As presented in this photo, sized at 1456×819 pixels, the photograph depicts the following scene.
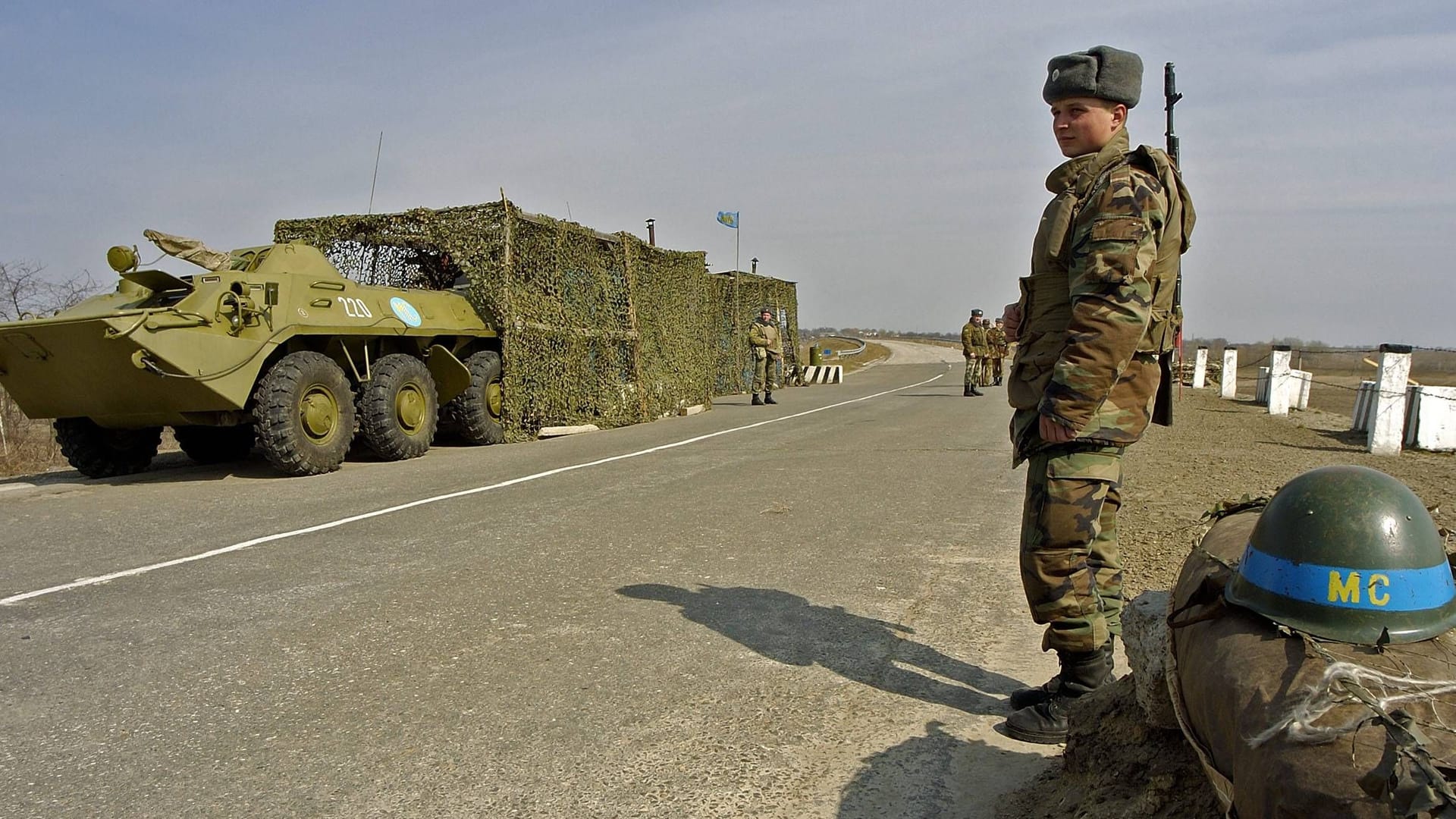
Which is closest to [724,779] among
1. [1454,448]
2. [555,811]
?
[555,811]

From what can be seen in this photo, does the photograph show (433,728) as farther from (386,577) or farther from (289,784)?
(386,577)

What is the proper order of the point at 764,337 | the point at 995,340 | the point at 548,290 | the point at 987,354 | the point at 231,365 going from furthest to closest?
the point at 995,340 < the point at 987,354 < the point at 764,337 < the point at 548,290 < the point at 231,365

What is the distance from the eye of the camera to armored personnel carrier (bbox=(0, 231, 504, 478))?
7996mm

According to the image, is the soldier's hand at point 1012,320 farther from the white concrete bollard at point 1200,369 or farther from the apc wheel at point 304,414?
the white concrete bollard at point 1200,369

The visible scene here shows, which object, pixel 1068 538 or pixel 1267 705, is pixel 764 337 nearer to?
pixel 1068 538

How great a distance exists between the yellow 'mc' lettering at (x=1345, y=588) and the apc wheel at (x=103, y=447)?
32.6ft

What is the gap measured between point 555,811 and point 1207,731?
1.53 m

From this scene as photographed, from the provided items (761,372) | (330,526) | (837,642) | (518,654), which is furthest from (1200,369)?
(518,654)

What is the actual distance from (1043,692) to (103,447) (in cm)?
910

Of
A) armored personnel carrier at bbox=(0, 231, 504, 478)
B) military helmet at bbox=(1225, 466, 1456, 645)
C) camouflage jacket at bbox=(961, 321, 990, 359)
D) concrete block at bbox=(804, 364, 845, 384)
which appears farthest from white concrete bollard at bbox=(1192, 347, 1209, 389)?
military helmet at bbox=(1225, 466, 1456, 645)

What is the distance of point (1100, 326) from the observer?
281 centimetres

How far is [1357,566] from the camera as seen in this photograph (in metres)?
1.66

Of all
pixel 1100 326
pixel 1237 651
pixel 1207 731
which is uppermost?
pixel 1100 326

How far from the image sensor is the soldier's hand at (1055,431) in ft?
9.35
